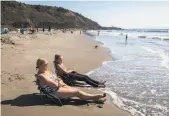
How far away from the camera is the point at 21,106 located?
603cm

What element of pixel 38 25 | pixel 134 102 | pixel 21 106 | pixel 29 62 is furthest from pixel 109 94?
pixel 38 25

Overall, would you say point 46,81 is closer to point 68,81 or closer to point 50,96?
point 50,96

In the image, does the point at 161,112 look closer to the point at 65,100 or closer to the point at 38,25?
the point at 65,100

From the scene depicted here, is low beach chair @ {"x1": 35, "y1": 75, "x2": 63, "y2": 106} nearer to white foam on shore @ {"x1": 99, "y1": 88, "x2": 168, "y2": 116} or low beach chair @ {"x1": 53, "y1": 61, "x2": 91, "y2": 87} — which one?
white foam on shore @ {"x1": 99, "y1": 88, "x2": 168, "y2": 116}

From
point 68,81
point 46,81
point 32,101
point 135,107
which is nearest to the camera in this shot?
point 46,81

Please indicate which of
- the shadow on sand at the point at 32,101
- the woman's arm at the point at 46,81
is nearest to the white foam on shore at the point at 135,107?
the shadow on sand at the point at 32,101

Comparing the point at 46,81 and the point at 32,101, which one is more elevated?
the point at 46,81

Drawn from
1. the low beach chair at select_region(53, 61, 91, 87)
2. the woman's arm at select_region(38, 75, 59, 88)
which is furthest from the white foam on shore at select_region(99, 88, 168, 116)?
the woman's arm at select_region(38, 75, 59, 88)

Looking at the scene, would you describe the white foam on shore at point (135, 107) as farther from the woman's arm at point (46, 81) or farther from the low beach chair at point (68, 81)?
the woman's arm at point (46, 81)

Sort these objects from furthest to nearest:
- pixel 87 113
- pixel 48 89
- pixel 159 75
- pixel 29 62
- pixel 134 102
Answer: pixel 29 62, pixel 159 75, pixel 134 102, pixel 48 89, pixel 87 113

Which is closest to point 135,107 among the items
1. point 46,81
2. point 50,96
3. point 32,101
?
→ point 50,96

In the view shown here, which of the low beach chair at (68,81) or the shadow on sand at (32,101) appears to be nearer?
the shadow on sand at (32,101)

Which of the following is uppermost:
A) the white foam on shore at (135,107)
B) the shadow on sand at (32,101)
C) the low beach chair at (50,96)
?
the low beach chair at (50,96)

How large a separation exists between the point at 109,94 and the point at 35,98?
2.08 meters
